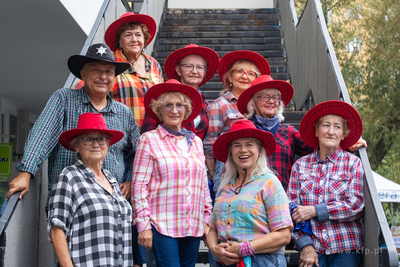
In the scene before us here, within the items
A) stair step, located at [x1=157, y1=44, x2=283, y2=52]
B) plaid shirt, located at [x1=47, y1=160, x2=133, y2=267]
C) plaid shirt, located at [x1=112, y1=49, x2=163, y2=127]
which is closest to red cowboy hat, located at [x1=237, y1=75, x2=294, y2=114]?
plaid shirt, located at [x1=112, y1=49, x2=163, y2=127]

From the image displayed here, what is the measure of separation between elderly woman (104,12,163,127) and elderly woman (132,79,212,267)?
85 centimetres

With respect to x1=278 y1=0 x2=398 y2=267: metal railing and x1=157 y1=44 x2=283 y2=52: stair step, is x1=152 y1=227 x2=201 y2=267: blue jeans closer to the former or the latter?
x1=278 y1=0 x2=398 y2=267: metal railing

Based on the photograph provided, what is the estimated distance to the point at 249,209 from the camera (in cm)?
280

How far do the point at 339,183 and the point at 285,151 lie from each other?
1.84 ft

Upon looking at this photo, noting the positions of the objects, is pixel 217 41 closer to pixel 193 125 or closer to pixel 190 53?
pixel 190 53

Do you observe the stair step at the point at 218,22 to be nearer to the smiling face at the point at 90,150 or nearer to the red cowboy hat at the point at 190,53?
the red cowboy hat at the point at 190,53

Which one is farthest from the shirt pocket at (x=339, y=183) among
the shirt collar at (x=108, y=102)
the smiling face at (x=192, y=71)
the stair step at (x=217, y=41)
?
the stair step at (x=217, y=41)

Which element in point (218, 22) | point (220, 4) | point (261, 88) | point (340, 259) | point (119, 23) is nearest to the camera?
point (340, 259)

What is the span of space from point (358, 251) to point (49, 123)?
2292 mm

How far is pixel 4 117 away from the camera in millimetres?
11836

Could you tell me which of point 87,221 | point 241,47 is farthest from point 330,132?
point 241,47

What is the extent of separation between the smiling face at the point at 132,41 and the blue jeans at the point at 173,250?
1.89m

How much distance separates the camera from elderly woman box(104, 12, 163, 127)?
4.07 m

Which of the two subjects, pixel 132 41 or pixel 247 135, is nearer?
pixel 247 135
